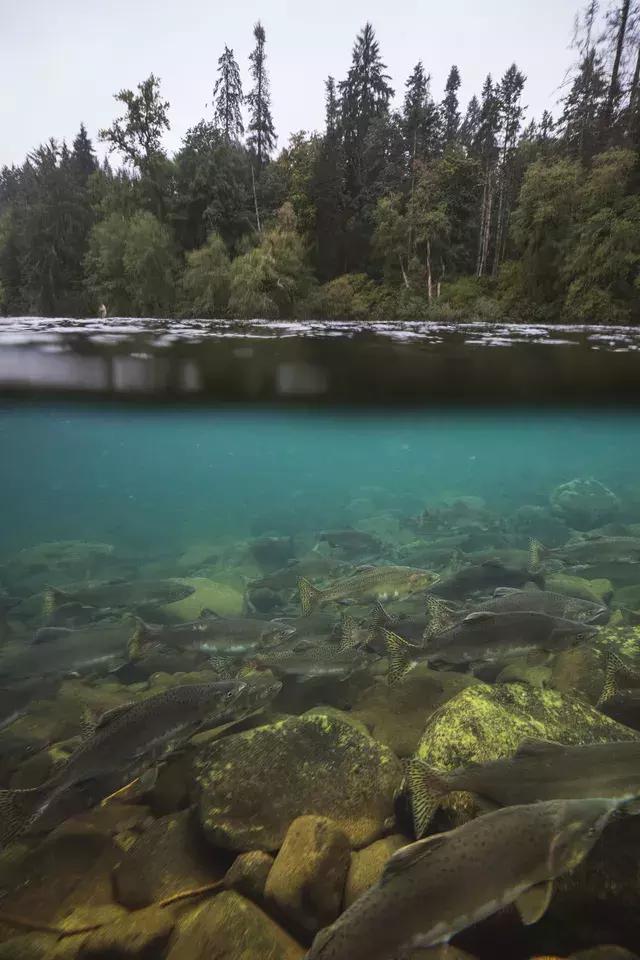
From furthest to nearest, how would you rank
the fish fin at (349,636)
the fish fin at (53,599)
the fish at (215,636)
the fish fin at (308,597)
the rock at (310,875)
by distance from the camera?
the fish fin at (53,599) < the fish fin at (308,597) < the fish at (215,636) < the fish fin at (349,636) < the rock at (310,875)

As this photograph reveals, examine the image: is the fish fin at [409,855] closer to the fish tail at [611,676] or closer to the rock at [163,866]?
the rock at [163,866]

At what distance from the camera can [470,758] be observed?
2.66m

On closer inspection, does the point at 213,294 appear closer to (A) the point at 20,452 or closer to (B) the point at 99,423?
(B) the point at 99,423

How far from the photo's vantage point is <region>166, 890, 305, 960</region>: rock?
6.58ft

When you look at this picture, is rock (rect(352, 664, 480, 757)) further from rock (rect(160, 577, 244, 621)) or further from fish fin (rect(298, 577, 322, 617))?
rock (rect(160, 577, 244, 621))

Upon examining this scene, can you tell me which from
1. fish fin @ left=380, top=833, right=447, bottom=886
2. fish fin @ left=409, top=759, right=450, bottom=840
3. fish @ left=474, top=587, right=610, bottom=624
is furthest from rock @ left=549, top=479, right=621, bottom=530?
fish fin @ left=380, top=833, right=447, bottom=886

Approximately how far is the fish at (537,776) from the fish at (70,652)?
3.01 meters

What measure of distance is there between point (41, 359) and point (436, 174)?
102 ft

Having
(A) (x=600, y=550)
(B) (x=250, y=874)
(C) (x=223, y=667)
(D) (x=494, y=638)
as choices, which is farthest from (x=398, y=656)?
(A) (x=600, y=550)

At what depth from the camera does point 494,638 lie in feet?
11.8

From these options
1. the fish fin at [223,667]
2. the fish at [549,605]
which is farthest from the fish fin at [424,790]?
the fish fin at [223,667]

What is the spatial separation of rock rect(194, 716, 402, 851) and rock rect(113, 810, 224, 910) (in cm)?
12

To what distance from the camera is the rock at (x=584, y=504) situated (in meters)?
13.6

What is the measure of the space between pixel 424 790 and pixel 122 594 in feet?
16.8
